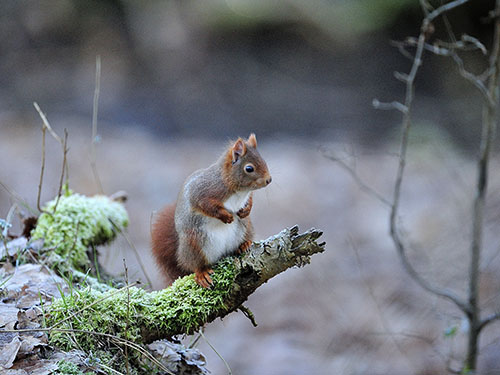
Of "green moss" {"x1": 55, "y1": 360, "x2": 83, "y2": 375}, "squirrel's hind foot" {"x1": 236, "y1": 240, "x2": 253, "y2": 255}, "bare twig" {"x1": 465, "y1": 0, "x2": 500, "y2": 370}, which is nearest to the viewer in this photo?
"green moss" {"x1": 55, "y1": 360, "x2": 83, "y2": 375}

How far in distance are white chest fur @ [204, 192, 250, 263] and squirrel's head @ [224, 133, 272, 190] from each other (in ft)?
0.26

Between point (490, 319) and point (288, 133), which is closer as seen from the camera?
point (490, 319)

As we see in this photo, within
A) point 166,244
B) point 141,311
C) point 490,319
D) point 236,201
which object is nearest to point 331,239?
point 490,319

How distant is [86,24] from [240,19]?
314cm

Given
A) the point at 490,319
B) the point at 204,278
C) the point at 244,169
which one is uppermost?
the point at 244,169

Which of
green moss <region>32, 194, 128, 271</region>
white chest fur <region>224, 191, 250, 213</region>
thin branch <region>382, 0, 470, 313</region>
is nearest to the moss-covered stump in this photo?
white chest fur <region>224, 191, 250, 213</region>

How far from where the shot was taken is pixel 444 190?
26.0 ft

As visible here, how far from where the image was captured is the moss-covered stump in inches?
89.6

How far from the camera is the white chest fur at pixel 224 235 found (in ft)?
8.18

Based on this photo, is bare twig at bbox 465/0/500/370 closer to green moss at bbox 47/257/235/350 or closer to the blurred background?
the blurred background

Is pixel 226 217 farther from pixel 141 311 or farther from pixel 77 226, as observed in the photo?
pixel 77 226

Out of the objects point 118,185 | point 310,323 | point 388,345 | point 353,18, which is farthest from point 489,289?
point 353,18

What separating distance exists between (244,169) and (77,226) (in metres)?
1.31

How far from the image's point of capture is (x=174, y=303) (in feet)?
7.87
